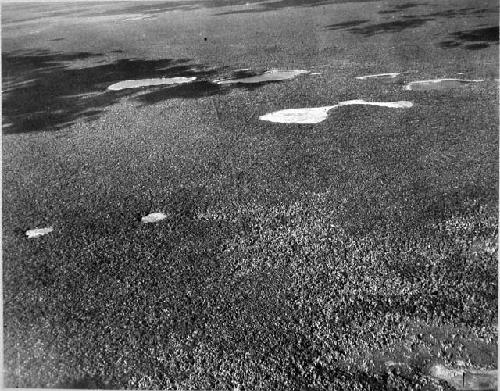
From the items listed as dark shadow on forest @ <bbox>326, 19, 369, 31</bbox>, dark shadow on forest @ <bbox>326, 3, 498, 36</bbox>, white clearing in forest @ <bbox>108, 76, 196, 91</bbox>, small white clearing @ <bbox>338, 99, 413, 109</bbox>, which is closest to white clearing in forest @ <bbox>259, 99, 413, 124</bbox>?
small white clearing @ <bbox>338, 99, 413, 109</bbox>

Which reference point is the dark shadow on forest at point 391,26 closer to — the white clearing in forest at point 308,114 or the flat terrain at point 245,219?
the flat terrain at point 245,219

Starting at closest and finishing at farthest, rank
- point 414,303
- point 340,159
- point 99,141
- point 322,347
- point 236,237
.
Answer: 1. point 322,347
2. point 414,303
3. point 236,237
4. point 340,159
5. point 99,141

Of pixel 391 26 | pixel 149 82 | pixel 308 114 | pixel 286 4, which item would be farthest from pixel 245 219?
Result: pixel 286 4

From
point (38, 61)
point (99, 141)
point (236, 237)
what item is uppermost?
point (38, 61)

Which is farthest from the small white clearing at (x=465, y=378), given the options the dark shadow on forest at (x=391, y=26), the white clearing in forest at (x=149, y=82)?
the dark shadow on forest at (x=391, y=26)

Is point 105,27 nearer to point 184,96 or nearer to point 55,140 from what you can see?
point 184,96

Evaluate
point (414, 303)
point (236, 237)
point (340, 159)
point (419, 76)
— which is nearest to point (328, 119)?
point (340, 159)

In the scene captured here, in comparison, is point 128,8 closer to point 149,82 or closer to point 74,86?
point 149,82
